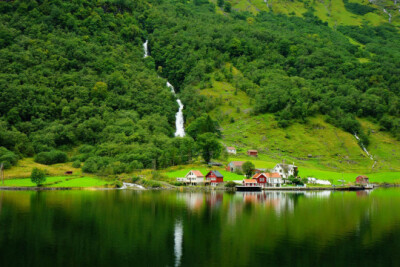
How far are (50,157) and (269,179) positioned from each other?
69.6 meters

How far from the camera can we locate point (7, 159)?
11744 cm

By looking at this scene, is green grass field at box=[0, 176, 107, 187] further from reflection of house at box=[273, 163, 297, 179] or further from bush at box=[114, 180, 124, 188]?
reflection of house at box=[273, 163, 297, 179]

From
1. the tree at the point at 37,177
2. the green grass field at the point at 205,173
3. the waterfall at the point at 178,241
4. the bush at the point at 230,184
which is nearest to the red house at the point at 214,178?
the green grass field at the point at 205,173

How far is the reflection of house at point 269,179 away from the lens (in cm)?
11938

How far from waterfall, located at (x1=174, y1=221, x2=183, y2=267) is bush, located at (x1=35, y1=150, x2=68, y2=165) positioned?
88858 mm

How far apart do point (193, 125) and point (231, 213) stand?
324 ft

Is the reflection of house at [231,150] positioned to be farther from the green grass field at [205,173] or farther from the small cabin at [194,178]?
the small cabin at [194,178]

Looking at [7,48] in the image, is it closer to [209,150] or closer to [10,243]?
[209,150]

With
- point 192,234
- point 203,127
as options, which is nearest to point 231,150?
point 203,127

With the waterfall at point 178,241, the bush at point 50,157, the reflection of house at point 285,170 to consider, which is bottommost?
the waterfall at point 178,241

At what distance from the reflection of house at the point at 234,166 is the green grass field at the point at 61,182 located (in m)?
39.0

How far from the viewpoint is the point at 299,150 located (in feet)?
516

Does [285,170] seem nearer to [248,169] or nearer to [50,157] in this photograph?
[248,169]

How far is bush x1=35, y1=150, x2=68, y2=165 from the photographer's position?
131m
